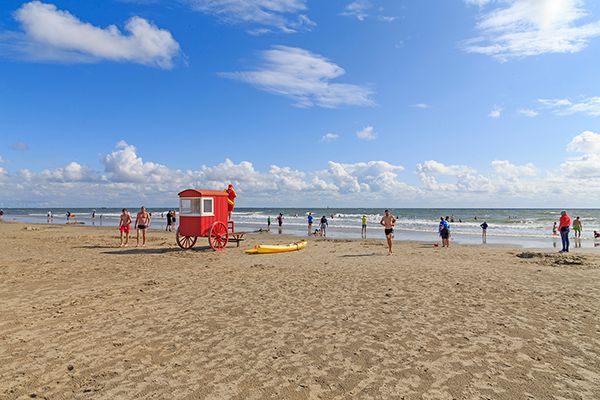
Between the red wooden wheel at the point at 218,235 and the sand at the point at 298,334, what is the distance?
5.02 meters

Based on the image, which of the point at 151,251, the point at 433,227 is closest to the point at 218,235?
the point at 151,251

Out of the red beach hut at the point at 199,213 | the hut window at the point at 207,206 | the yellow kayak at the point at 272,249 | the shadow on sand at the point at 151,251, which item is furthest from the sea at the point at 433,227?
the hut window at the point at 207,206

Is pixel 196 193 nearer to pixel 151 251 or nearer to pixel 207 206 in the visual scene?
pixel 207 206

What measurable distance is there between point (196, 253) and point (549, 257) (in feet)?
49.1

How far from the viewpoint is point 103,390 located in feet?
14.7

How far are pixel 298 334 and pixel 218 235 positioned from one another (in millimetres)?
11623

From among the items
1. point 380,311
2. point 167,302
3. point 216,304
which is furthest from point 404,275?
point 167,302

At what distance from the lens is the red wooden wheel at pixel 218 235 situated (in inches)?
672

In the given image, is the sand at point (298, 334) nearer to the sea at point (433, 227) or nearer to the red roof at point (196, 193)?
the red roof at point (196, 193)

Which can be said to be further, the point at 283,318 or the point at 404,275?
the point at 404,275

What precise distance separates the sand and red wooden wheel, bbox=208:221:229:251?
5019mm

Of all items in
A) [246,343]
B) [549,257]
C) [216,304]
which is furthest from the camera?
[549,257]

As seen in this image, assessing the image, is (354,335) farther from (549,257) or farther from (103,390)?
(549,257)

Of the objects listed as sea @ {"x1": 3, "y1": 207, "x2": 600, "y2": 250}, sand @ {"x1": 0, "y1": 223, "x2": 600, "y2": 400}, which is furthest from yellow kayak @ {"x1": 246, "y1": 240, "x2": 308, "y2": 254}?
sea @ {"x1": 3, "y1": 207, "x2": 600, "y2": 250}
